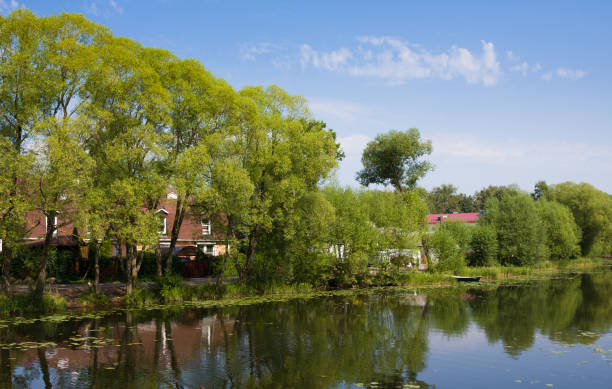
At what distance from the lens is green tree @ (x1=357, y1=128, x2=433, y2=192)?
62.8m

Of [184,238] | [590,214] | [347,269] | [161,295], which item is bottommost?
[161,295]

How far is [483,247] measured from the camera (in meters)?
58.9

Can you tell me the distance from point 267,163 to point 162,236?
1425cm

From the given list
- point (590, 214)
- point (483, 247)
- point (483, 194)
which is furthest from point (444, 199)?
point (483, 247)

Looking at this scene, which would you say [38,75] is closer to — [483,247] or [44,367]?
[44,367]

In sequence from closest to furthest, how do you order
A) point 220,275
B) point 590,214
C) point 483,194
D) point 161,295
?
point 161,295 < point 220,275 < point 590,214 < point 483,194

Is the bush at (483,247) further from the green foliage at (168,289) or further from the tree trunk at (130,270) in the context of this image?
the tree trunk at (130,270)

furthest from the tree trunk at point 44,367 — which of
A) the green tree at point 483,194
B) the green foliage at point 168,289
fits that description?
the green tree at point 483,194

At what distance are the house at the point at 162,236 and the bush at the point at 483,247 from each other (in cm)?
3055

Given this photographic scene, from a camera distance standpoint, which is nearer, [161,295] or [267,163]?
[161,295]

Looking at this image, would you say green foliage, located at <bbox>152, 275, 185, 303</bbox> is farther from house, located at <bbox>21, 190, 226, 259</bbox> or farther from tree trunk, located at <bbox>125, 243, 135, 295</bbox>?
house, located at <bbox>21, 190, 226, 259</bbox>

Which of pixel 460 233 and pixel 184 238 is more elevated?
pixel 460 233

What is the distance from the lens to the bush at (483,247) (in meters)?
58.6

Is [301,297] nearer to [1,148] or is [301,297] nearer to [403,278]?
[403,278]
